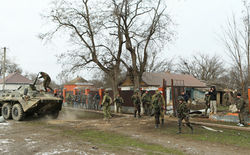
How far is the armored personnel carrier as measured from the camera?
1119 cm

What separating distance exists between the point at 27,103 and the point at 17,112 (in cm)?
114

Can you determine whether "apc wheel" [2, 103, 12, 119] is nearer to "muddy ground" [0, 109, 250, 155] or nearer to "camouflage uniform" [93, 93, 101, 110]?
"muddy ground" [0, 109, 250, 155]

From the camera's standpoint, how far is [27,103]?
11188 mm

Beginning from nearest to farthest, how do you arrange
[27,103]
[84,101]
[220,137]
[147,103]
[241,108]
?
[220,137] → [241,108] → [27,103] → [147,103] → [84,101]

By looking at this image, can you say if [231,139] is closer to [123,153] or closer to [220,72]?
[123,153]

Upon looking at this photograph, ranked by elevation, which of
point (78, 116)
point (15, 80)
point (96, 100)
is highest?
point (15, 80)

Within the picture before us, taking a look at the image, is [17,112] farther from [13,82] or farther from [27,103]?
[13,82]

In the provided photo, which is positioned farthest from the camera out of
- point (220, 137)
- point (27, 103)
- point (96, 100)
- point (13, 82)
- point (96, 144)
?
point (13, 82)

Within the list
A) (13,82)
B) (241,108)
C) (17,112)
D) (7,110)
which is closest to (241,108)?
(241,108)

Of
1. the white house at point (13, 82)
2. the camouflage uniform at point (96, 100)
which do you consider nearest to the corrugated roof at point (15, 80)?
the white house at point (13, 82)

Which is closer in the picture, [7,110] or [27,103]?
A: [27,103]

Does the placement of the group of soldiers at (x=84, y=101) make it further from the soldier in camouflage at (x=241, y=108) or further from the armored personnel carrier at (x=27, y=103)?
the soldier in camouflage at (x=241, y=108)

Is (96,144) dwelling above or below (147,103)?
below

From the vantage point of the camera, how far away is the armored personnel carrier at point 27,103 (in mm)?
11188
